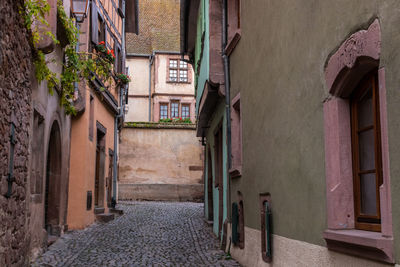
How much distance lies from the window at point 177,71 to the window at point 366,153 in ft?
93.6

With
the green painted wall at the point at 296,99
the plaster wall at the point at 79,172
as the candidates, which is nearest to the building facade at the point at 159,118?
the plaster wall at the point at 79,172

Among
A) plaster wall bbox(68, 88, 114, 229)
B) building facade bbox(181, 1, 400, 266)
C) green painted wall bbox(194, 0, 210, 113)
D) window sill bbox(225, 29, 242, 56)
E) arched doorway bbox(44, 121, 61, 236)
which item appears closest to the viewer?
building facade bbox(181, 1, 400, 266)

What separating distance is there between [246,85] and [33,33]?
302 cm

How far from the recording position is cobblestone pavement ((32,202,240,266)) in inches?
310

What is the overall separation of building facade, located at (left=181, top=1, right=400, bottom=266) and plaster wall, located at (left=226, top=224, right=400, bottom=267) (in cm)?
1

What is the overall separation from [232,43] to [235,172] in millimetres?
2131

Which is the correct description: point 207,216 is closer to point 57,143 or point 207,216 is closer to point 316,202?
point 57,143

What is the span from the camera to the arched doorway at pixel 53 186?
1010 cm

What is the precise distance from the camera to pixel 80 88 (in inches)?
459

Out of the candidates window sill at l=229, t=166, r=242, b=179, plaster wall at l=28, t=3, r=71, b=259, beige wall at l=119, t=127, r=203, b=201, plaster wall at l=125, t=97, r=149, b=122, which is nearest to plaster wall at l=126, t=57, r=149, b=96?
plaster wall at l=125, t=97, r=149, b=122

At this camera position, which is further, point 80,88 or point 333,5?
point 80,88

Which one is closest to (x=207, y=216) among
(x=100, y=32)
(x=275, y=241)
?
(x=100, y=32)

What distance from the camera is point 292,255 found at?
4.86 metres

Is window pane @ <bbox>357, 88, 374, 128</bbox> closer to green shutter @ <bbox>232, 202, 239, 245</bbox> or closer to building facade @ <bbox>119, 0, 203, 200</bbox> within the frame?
green shutter @ <bbox>232, 202, 239, 245</bbox>
